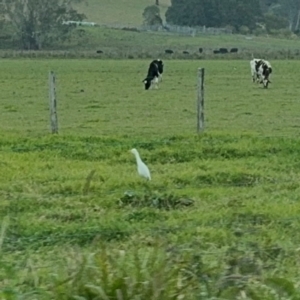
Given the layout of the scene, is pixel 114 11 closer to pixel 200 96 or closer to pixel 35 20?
pixel 35 20

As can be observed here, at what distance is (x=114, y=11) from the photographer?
104 metres

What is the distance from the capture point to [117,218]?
8211mm

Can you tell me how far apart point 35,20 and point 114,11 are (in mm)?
33387

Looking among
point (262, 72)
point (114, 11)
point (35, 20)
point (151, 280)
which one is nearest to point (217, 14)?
point (114, 11)

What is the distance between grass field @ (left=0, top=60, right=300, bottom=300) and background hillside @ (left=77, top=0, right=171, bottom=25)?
3197 inches

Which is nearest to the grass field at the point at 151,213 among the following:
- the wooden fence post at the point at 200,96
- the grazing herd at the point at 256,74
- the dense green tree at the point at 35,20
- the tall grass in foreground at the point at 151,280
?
the tall grass in foreground at the point at 151,280

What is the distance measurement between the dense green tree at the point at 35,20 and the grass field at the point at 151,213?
52.2 metres

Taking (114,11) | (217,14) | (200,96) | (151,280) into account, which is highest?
(114,11)

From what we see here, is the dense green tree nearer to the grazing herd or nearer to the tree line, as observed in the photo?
the tree line

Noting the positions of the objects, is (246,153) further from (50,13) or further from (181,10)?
(181,10)

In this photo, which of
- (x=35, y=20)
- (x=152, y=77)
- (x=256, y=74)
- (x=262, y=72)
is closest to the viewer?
(x=152, y=77)

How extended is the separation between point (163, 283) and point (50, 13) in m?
69.2

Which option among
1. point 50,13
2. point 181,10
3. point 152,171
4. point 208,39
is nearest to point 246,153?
point 152,171

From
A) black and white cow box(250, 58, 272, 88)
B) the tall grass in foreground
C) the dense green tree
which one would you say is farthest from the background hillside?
the tall grass in foreground
